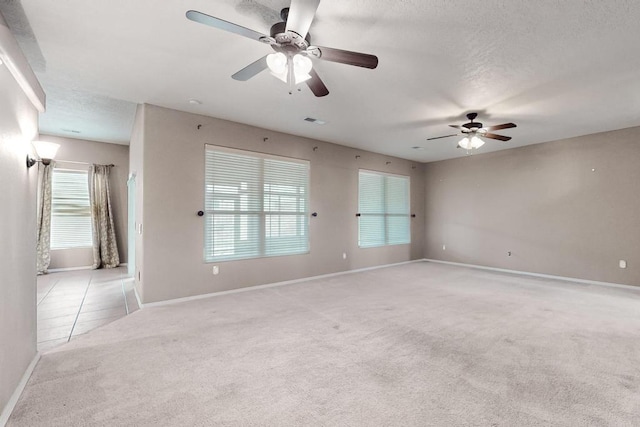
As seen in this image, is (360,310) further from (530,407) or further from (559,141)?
(559,141)

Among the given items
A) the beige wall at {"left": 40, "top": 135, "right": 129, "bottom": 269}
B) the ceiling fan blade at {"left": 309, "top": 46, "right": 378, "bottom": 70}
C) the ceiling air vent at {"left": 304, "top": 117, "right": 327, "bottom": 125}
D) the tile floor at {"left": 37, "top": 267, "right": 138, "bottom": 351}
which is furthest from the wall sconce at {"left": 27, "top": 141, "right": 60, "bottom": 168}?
the beige wall at {"left": 40, "top": 135, "right": 129, "bottom": 269}

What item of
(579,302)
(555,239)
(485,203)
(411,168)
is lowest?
(579,302)

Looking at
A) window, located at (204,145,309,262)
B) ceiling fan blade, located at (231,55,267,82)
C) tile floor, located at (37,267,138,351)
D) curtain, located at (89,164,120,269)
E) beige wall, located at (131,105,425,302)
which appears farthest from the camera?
curtain, located at (89,164,120,269)

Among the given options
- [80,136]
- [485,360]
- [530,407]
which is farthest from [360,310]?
[80,136]

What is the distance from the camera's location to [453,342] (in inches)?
113

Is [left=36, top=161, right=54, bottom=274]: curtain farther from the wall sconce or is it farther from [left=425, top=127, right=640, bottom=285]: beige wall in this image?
[left=425, top=127, right=640, bottom=285]: beige wall

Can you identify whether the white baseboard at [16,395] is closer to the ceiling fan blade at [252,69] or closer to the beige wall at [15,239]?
the beige wall at [15,239]

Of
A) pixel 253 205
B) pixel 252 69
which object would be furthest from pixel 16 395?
pixel 253 205

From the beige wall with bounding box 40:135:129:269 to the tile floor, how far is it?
0.41m

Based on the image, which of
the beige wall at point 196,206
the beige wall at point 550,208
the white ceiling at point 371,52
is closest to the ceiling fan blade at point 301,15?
the white ceiling at point 371,52

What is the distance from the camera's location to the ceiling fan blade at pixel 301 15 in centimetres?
173

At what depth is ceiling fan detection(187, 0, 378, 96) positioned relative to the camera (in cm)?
182

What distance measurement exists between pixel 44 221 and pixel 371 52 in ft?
23.4

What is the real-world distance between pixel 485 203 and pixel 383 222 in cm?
242
